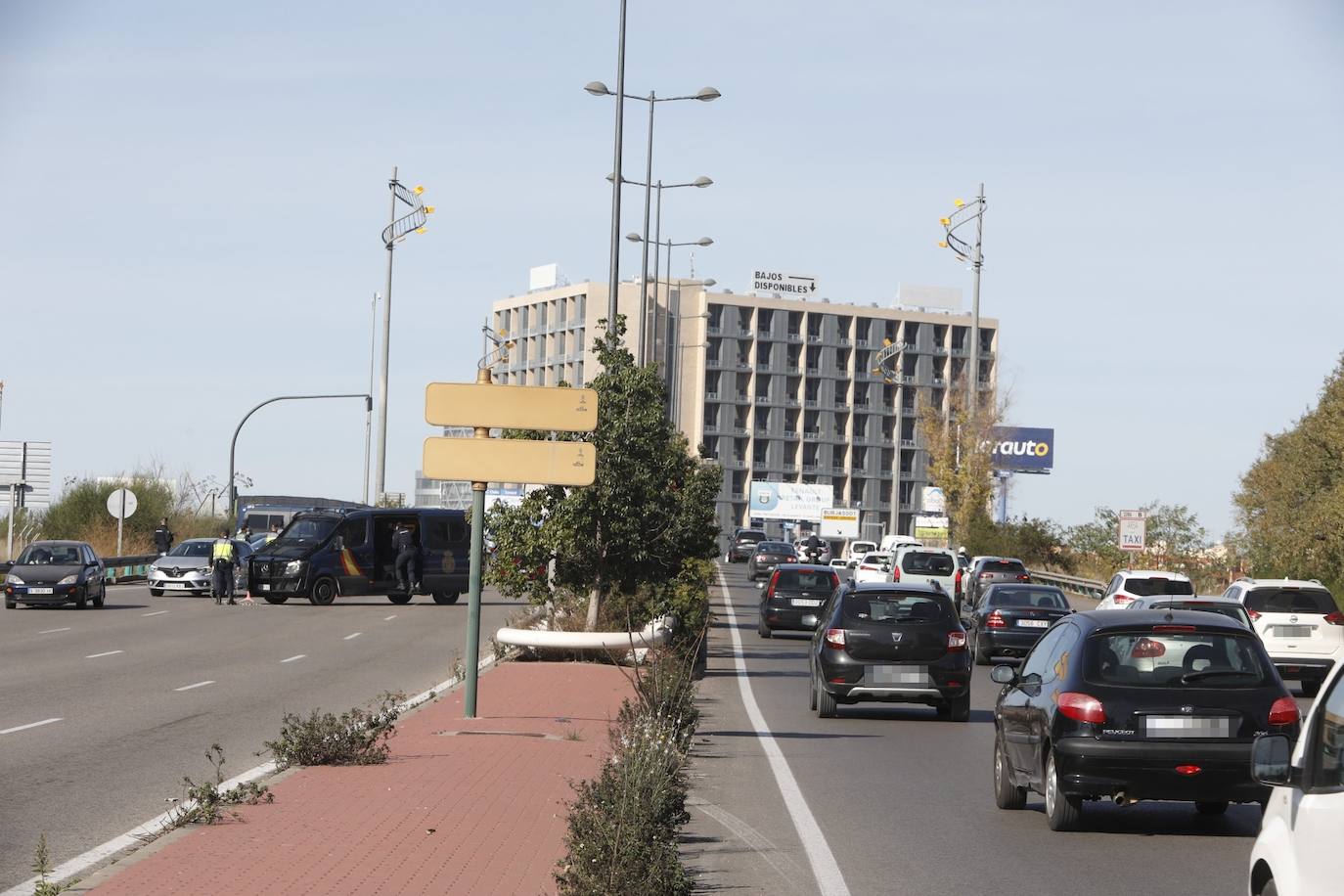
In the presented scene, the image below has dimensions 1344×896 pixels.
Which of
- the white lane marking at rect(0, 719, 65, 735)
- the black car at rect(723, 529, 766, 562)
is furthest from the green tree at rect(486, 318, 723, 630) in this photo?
the black car at rect(723, 529, 766, 562)

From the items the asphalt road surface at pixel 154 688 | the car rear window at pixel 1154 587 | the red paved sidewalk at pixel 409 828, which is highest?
the car rear window at pixel 1154 587

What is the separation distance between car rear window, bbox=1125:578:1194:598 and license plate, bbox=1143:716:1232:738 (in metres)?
22.8

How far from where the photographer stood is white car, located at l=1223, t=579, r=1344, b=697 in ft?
91.5

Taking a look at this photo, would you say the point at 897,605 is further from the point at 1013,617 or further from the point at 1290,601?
the point at 1013,617

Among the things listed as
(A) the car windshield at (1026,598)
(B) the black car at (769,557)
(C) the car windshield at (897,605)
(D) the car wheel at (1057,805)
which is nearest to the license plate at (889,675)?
(C) the car windshield at (897,605)

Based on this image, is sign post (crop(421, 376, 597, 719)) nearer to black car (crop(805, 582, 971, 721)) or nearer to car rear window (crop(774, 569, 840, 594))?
black car (crop(805, 582, 971, 721))

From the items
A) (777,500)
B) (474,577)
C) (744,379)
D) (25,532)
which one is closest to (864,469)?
Result: (744,379)

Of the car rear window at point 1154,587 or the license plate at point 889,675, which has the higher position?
the car rear window at point 1154,587

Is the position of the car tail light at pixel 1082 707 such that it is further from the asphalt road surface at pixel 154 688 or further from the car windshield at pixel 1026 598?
the car windshield at pixel 1026 598

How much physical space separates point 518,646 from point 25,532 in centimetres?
4352

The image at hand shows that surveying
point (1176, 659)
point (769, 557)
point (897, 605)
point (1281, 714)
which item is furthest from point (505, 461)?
point (769, 557)

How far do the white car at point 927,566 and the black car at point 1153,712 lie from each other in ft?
110

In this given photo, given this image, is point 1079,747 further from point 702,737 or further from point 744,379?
point 744,379

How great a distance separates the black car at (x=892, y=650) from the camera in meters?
20.3
